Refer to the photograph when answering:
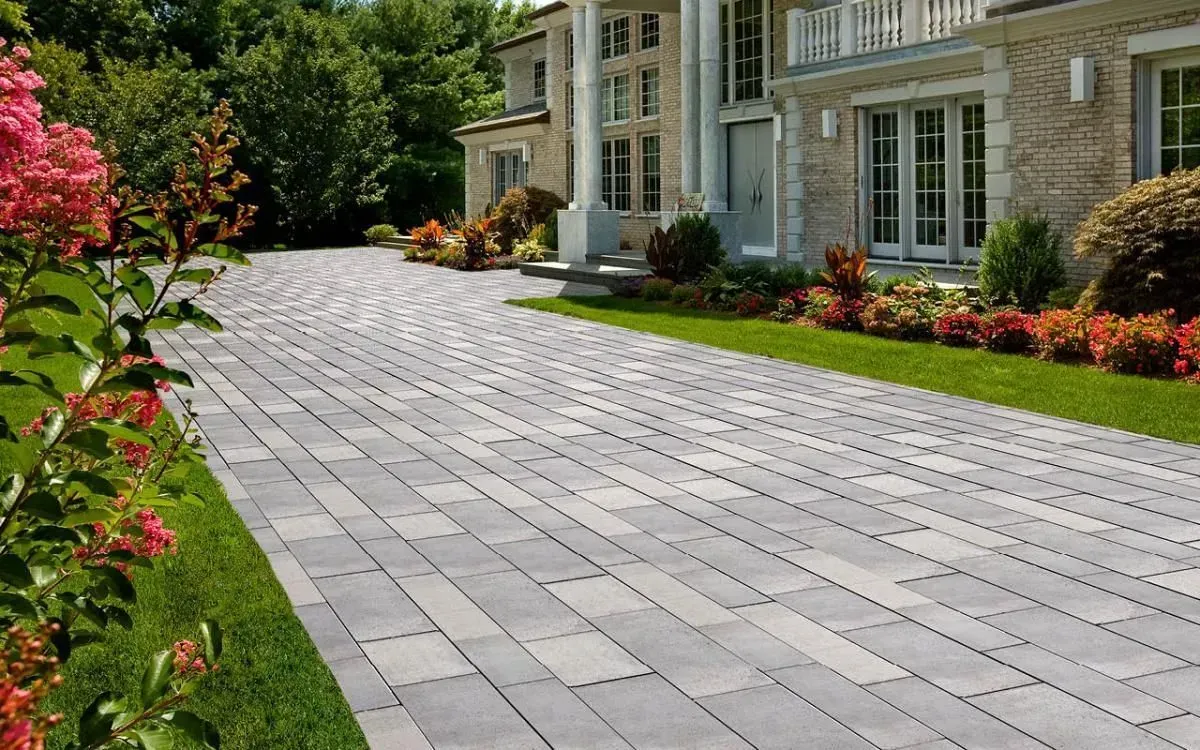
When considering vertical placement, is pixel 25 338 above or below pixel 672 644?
above

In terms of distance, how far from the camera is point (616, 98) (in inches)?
1214

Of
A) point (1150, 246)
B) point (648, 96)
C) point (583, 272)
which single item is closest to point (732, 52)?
point (648, 96)

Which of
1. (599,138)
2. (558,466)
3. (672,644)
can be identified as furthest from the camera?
(599,138)

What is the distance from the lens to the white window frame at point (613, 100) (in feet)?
99.6

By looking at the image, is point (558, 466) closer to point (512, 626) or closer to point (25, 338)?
point (512, 626)

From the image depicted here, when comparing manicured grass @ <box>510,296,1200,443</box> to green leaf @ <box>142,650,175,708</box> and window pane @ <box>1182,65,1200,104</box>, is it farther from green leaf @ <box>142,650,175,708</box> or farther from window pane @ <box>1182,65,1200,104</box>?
green leaf @ <box>142,650,175,708</box>

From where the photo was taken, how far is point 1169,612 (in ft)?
17.6

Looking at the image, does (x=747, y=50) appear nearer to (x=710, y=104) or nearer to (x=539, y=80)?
(x=710, y=104)

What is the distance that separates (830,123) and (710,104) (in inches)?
105

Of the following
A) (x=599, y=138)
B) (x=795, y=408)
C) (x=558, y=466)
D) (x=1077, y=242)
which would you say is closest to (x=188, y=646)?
(x=558, y=466)

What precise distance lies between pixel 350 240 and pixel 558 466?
3619 cm

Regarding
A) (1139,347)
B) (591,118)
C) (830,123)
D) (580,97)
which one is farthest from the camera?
(580,97)

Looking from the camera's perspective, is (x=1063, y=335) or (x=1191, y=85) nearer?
(x=1063, y=335)

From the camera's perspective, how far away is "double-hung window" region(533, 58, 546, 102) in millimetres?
38188
